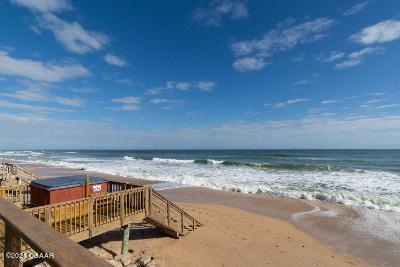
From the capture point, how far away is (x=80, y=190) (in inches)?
375

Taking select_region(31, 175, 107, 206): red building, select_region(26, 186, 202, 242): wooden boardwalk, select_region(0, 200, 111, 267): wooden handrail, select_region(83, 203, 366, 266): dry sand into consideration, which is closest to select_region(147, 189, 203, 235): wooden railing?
select_region(26, 186, 202, 242): wooden boardwalk

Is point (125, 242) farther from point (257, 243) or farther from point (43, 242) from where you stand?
point (43, 242)

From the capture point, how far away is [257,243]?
10375mm

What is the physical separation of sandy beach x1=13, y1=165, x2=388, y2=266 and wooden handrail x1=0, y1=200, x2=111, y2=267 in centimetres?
701

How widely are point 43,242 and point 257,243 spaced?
32.4 ft

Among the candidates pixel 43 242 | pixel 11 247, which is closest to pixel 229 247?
pixel 11 247

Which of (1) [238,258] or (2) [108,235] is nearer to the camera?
(1) [238,258]

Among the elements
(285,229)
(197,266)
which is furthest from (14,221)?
(285,229)

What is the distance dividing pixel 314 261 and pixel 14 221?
31.0 ft

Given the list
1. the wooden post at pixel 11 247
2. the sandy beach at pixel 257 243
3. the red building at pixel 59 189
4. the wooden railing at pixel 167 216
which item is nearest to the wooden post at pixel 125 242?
the sandy beach at pixel 257 243

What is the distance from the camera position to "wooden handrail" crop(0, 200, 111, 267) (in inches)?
60.4

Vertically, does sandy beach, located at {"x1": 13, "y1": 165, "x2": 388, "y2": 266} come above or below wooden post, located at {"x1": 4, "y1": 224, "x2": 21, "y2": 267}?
below

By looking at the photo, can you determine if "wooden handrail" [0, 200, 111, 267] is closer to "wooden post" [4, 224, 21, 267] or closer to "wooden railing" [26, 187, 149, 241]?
"wooden post" [4, 224, 21, 267]

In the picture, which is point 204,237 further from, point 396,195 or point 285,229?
point 396,195
